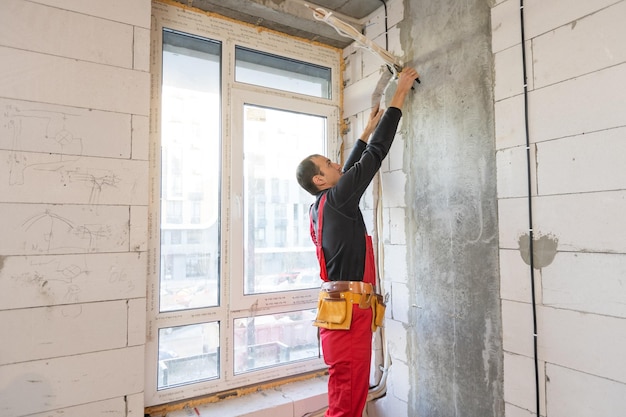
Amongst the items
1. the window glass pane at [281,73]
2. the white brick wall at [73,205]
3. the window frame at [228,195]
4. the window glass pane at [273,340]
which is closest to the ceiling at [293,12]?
the window frame at [228,195]

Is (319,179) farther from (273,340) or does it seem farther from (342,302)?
(273,340)

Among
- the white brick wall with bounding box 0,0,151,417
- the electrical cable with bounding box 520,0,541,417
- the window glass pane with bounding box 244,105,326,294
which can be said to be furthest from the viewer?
the window glass pane with bounding box 244,105,326,294

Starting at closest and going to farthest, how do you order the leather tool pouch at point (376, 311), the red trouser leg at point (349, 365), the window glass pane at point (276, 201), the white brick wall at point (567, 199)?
the white brick wall at point (567, 199) < the red trouser leg at point (349, 365) < the leather tool pouch at point (376, 311) < the window glass pane at point (276, 201)

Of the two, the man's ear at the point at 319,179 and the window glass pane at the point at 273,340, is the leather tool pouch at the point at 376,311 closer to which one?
the man's ear at the point at 319,179

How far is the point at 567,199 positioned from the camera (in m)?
1.47

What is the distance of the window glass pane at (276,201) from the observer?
2.49 metres

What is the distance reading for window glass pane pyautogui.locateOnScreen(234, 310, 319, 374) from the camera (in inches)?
94.7

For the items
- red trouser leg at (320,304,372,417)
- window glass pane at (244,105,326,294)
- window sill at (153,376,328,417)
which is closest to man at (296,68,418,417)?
red trouser leg at (320,304,372,417)

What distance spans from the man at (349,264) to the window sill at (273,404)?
504mm

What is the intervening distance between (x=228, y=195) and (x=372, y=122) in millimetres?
1021

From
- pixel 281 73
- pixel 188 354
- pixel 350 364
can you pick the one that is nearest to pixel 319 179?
pixel 350 364

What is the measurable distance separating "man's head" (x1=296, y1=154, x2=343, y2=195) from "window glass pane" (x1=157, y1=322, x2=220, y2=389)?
107cm

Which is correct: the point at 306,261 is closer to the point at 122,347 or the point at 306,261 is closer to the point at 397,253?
the point at 397,253

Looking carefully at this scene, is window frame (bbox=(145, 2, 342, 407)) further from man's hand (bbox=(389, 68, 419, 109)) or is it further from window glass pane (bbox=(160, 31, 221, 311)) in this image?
man's hand (bbox=(389, 68, 419, 109))
